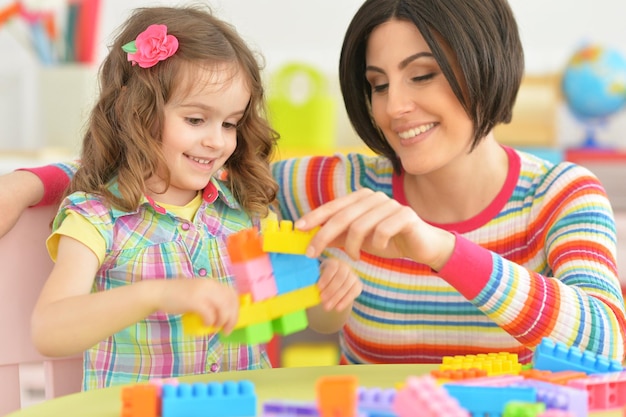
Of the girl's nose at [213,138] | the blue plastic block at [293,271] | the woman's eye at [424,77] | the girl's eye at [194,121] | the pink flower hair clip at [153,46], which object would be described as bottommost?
the blue plastic block at [293,271]

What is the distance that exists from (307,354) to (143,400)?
6.28ft

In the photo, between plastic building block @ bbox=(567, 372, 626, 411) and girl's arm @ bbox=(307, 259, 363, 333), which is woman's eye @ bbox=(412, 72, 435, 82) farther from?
plastic building block @ bbox=(567, 372, 626, 411)

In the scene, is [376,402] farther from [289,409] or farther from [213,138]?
[213,138]

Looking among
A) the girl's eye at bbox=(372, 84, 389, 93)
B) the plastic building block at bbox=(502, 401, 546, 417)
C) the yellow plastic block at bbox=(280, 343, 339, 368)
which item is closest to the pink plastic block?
the plastic building block at bbox=(502, 401, 546, 417)

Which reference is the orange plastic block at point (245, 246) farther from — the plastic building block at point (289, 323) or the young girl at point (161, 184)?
the young girl at point (161, 184)

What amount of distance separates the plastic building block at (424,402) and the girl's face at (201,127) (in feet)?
1.70

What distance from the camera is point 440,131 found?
1.26 m

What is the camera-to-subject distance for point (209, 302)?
2.61 ft

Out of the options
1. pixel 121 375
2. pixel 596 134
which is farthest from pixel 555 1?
pixel 121 375

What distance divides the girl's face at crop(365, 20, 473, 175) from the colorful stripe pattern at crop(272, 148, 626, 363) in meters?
0.12

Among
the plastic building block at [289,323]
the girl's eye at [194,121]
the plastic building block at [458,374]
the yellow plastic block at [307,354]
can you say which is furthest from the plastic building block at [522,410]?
the yellow plastic block at [307,354]

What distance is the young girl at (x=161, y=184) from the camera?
1109mm

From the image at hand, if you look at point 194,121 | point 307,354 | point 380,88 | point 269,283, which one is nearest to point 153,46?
point 194,121

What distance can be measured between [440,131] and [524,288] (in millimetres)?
310
